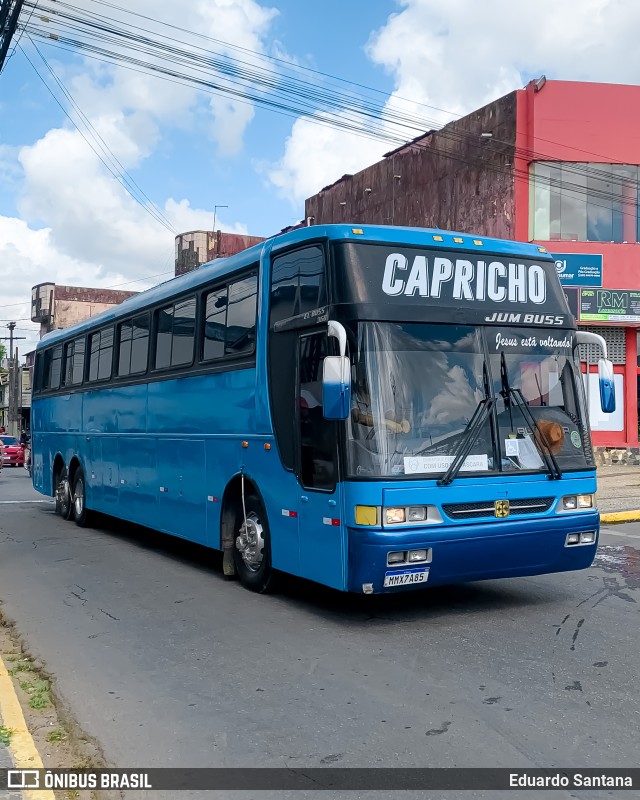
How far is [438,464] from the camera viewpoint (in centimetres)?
712

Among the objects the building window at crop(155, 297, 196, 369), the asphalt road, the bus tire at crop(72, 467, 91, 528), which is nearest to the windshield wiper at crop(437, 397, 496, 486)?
the asphalt road

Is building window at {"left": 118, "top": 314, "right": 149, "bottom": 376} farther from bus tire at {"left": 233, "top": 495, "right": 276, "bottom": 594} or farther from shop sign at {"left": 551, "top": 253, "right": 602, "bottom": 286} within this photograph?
shop sign at {"left": 551, "top": 253, "right": 602, "bottom": 286}

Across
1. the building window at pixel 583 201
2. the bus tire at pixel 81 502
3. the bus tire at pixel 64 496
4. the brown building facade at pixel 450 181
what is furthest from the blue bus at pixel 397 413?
the building window at pixel 583 201

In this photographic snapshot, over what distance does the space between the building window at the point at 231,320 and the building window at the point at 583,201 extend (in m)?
18.8

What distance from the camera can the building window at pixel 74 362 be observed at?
15.4m

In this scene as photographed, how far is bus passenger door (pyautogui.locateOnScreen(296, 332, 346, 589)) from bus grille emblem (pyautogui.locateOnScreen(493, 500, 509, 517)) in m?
1.31

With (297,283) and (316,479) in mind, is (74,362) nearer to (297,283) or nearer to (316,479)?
(297,283)

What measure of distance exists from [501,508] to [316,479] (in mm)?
1546

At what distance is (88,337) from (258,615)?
8.28 metres

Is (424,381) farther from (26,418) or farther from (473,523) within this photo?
(26,418)

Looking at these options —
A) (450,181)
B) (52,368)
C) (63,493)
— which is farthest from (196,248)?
(63,493)

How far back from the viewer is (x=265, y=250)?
28.4ft

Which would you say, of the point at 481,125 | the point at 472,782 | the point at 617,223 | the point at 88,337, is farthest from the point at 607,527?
the point at 481,125

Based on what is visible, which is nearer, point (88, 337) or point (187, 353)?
point (187, 353)
